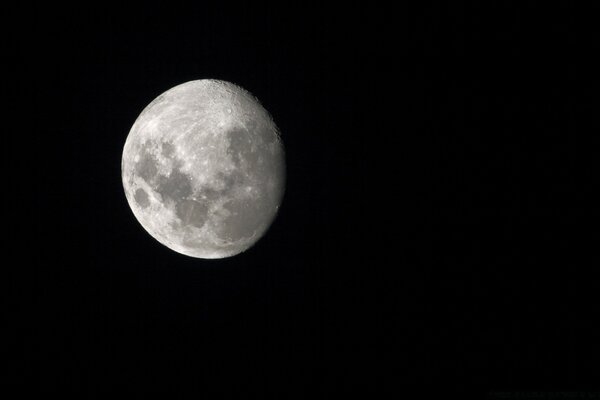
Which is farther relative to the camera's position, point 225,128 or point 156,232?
point 156,232

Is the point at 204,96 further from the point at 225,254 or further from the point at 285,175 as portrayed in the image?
the point at 225,254

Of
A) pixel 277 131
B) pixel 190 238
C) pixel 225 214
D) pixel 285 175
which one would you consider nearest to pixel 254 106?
pixel 277 131

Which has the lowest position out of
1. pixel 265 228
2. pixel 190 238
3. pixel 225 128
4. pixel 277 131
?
pixel 190 238

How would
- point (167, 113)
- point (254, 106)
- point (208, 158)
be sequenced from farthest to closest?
point (254, 106) → point (167, 113) → point (208, 158)

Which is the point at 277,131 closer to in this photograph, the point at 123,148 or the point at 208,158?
the point at 208,158

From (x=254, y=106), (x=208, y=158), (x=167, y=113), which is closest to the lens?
(x=208, y=158)

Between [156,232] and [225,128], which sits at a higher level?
[225,128]

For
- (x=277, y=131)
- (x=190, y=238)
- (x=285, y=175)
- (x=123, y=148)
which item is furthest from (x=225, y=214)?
(x=123, y=148)
